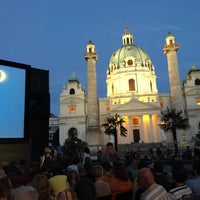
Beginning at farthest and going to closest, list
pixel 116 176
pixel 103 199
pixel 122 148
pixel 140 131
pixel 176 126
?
pixel 140 131, pixel 122 148, pixel 176 126, pixel 116 176, pixel 103 199

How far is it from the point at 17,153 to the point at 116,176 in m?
13.0

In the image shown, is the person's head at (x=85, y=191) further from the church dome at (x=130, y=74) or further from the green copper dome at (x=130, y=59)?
the green copper dome at (x=130, y=59)

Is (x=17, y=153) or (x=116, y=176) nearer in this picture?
(x=116, y=176)

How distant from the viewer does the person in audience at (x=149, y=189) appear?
13.7 feet

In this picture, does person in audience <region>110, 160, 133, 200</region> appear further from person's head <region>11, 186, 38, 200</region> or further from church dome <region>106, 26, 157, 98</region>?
church dome <region>106, 26, 157, 98</region>

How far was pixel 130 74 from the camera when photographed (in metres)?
69.9

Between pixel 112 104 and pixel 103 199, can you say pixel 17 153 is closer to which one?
pixel 103 199

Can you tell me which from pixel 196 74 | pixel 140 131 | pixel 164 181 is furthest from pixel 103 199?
pixel 196 74

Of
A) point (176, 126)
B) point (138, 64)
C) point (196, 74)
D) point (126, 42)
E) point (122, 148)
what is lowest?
point (122, 148)

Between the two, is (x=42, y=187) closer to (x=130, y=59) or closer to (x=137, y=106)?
(x=137, y=106)

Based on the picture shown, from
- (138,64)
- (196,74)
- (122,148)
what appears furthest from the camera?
(138,64)

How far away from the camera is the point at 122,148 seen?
48781 mm

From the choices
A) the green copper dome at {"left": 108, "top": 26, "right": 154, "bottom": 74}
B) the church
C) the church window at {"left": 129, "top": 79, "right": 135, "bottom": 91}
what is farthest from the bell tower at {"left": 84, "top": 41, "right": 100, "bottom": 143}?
the green copper dome at {"left": 108, "top": 26, "right": 154, "bottom": 74}

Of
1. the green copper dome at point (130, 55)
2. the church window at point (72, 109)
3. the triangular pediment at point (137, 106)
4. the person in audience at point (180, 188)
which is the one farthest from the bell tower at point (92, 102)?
the person in audience at point (180, 188)
